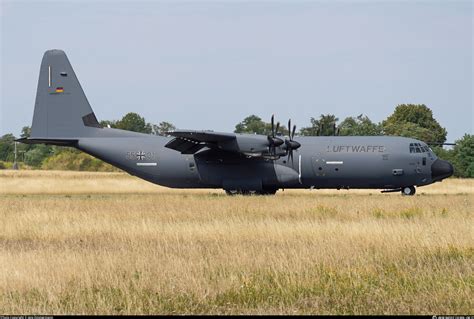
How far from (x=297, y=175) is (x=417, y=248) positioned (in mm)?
22097

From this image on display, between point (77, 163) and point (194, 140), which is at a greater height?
point (194, 140)

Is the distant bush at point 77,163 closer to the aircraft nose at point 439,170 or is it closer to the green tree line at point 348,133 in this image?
the green tree line at point 348,133

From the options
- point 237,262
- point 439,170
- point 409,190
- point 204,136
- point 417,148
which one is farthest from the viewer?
point 409,190

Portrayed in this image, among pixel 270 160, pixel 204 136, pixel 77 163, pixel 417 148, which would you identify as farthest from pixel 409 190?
pixel 77 163

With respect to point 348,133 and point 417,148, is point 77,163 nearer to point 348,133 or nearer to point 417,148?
point 348,133

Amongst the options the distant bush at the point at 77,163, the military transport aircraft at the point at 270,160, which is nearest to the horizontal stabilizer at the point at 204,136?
the military transport aircraft at the point at 270,160

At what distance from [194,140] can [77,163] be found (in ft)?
155

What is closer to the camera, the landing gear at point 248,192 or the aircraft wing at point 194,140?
the aircraft wing at point 194,140

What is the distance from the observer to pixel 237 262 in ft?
50.3

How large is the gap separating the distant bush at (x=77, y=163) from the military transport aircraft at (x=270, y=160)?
39972mm

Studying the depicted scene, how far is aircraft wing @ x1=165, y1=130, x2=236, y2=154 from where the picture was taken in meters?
36.8

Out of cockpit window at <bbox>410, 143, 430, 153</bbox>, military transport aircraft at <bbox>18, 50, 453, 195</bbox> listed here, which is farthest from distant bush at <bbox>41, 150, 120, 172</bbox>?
cockpit window at <bbox>410, 143, 430, 153</bbox>

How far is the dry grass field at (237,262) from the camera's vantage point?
39.2ft

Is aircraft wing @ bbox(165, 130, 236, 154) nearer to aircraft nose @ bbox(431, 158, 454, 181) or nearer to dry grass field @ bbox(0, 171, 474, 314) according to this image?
dry grass field @ bbox(0, 171, 474, 314)
